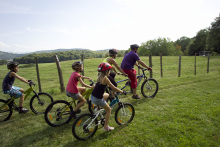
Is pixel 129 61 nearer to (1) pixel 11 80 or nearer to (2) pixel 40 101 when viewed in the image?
(2) pixel 40 101

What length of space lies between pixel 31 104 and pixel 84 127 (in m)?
3.15

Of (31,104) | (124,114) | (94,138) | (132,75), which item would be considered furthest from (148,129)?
(31,104)

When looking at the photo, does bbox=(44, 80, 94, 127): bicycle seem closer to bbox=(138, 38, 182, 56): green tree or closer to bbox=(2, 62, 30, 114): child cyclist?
bbox=(2, 62, 30, 114): child cyclist

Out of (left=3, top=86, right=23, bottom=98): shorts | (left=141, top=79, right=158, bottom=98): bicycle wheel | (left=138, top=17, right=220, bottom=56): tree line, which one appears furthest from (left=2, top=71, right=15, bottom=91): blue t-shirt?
(left=138, top=17, right=220, bottom=56): tree line

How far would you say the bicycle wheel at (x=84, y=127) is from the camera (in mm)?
3354

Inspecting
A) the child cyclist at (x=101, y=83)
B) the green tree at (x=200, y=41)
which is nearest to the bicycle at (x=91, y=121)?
the child cyclist at (x=101, y=83)

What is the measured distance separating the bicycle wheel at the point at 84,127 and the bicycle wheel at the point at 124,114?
840mm

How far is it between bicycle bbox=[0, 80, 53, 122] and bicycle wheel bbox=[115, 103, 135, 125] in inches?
129

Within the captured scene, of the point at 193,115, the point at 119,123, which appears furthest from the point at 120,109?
the point at 193,115

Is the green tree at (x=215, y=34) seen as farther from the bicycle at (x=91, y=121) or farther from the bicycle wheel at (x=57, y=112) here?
the bicycle wheel at (x=57, y=112)

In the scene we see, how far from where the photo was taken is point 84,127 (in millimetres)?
3555

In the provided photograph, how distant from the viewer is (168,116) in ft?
15.1

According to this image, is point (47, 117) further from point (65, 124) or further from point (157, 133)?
point (157, 133)

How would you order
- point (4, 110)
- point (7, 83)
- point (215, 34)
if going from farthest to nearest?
point (215, 34)
point (4, 110)
point (7, 83)
